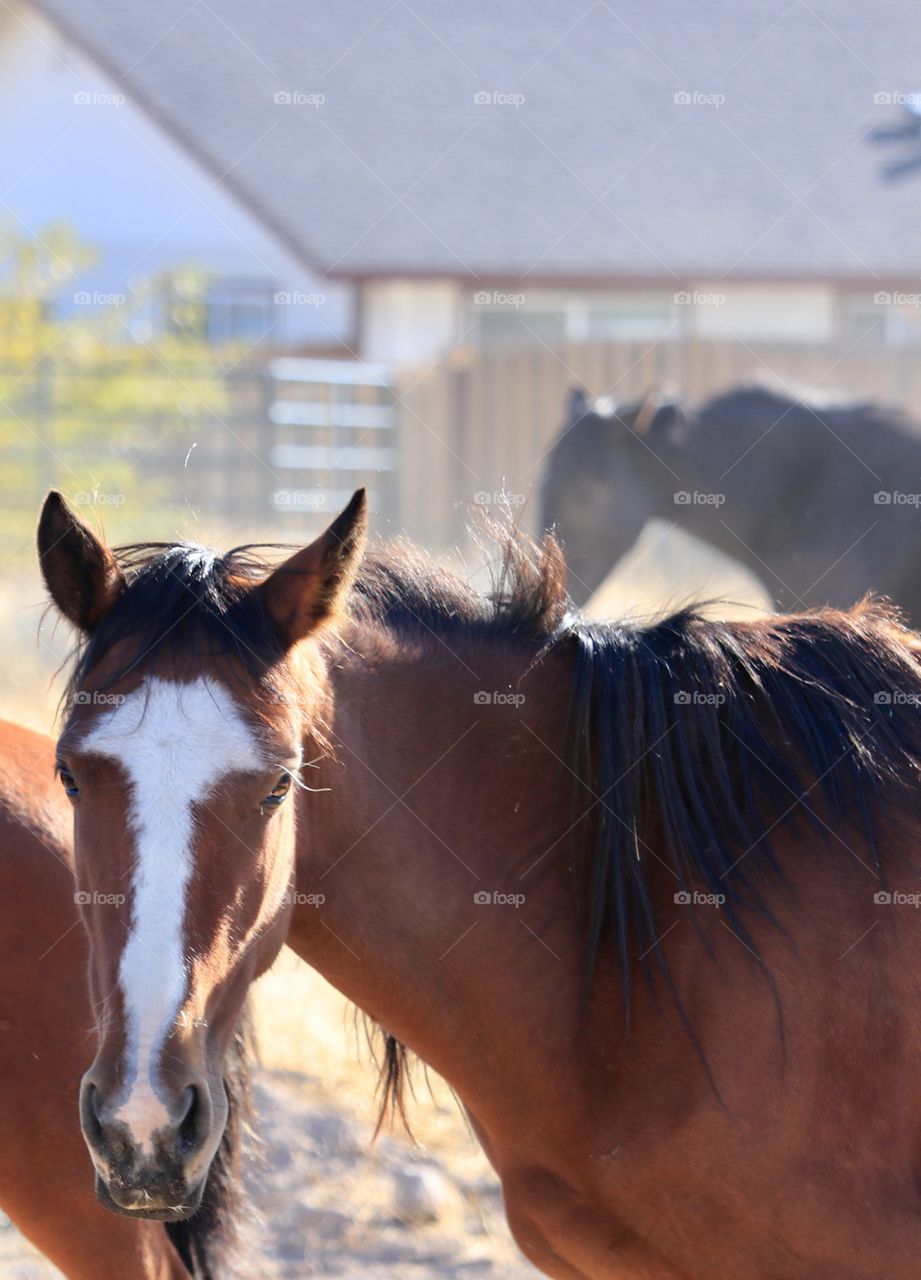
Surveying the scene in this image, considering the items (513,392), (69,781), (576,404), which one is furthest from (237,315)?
(69,781)

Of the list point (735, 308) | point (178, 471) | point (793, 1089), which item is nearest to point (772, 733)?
point (793, 1089)

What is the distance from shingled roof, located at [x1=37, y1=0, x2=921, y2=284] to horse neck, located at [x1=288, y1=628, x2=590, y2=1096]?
19626 millimetres

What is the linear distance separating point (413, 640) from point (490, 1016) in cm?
73

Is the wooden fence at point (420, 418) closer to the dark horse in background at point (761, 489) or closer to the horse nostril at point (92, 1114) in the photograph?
the dark horse in background at point (761, 489)

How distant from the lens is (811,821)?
8.19ft

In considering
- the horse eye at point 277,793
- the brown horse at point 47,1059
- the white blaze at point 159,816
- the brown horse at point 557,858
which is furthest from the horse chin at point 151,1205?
the brown horse at point 47,1059

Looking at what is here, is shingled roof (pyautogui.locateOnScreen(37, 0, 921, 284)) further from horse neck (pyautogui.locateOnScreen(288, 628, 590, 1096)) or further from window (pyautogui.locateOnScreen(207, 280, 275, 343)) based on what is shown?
horse neck (pyautogui.locateOnScreen(288, 628, 590, 1096))

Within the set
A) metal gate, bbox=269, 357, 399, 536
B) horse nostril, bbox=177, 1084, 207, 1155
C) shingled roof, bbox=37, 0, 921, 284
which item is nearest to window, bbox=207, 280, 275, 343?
shingled roof, bbox=37, 0, 921, 284

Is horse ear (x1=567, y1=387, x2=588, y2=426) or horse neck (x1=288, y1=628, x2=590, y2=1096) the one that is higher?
horse ear (x1=567, y1=387, x2=588, y2=426)

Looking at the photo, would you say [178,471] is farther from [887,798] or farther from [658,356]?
[887,798]

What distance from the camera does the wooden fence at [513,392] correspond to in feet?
62.0

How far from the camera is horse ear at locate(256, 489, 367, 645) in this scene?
7.42 ft

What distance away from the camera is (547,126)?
23734 millimetres

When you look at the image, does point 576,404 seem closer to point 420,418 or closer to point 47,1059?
point 47,1059
